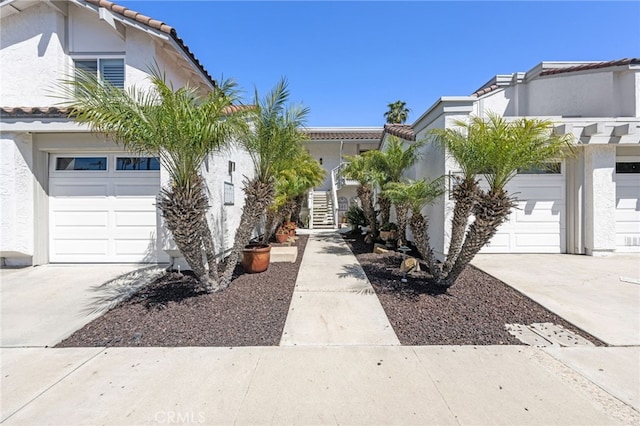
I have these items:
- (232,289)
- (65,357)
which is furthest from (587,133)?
(65,357)

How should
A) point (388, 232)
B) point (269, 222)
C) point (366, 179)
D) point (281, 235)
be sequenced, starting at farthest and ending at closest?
point (281, 235), point (388, 232), point (366, 179), point (269, 222)

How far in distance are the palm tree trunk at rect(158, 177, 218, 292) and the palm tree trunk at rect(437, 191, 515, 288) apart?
4814mm

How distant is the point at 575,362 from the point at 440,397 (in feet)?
6.73

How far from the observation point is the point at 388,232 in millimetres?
10000

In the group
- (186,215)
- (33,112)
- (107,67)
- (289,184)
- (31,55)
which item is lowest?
(186,215)

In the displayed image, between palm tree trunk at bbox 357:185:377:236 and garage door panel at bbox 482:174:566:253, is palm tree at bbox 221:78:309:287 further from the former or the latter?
garage door panel at bbox 482:174:566:253

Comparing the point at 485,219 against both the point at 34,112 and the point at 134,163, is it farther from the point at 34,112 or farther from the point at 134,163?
the point at 34,112

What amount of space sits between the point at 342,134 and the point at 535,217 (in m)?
16.6

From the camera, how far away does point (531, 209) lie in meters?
8.65

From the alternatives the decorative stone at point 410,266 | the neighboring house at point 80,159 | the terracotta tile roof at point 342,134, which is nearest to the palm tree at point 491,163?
the decorative stone at point 410,266

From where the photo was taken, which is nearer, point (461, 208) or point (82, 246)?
point (461, 208)

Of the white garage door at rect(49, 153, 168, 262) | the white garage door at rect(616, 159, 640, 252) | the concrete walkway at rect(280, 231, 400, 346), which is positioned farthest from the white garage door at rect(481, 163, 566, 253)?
the white garage door at rect(49, 153, 168, 262)

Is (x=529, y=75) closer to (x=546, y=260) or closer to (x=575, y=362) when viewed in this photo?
(x=546, y=260)

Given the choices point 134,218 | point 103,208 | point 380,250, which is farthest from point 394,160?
point 103,208
